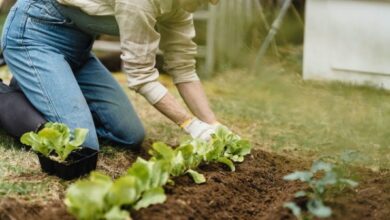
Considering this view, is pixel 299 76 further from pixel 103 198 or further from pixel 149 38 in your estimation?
pixel 103 198

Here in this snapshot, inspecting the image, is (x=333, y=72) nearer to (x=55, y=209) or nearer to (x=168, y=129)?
(x=168, y=129)

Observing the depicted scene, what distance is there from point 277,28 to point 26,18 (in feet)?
3.73

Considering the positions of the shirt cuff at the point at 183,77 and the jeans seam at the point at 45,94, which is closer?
the jeans seam at the point at 45,94

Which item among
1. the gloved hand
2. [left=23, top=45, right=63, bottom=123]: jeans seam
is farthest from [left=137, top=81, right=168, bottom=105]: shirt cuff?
[left=23, top=45, right=63, bottom=123]: jeans seam

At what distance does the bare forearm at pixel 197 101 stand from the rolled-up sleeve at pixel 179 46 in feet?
0.11

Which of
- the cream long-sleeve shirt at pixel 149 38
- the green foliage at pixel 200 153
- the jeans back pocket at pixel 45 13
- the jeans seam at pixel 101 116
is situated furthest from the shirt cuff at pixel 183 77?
the jeans back pocket at pixel 45 13

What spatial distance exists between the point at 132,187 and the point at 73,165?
0.81m

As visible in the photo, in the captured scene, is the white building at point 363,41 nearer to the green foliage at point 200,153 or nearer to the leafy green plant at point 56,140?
the green foliage at point 200,153

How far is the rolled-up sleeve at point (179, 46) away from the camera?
3.03m

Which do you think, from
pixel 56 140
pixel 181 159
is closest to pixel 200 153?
pixel 181 159

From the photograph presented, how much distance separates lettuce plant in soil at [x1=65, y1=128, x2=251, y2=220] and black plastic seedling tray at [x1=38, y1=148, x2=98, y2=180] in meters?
0.40

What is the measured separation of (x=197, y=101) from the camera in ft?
10.1

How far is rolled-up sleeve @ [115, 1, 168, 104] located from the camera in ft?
8.59

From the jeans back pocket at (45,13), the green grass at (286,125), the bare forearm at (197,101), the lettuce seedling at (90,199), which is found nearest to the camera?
the lettuce seedling at (90,199)
